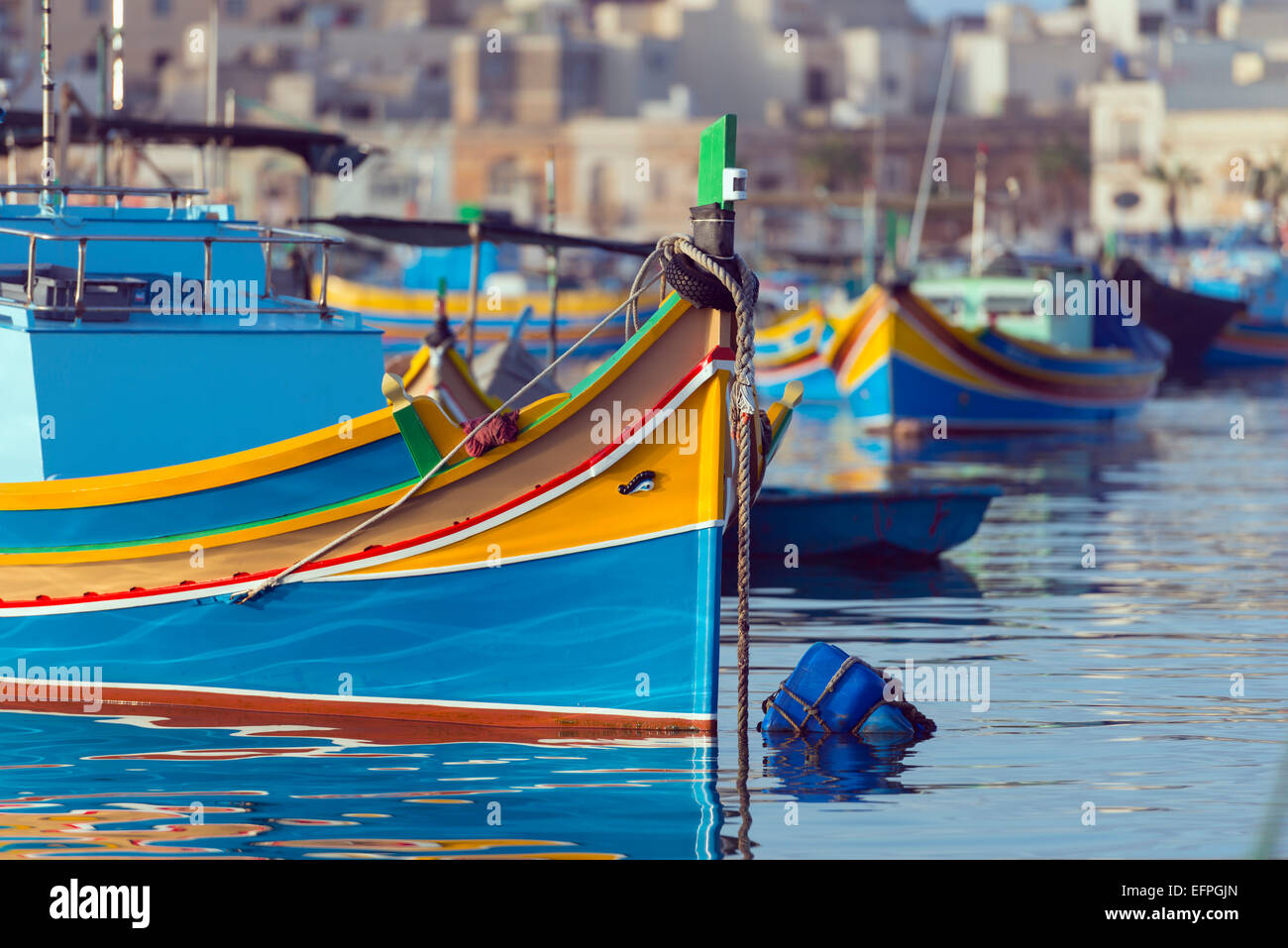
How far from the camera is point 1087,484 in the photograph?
86.3 feet

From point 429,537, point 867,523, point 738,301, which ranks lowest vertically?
point 429,537

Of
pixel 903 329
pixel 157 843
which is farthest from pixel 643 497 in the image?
pixel 903 329

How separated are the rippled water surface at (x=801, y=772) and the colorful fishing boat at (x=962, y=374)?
16.6 metres

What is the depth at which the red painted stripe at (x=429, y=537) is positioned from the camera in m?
10.7

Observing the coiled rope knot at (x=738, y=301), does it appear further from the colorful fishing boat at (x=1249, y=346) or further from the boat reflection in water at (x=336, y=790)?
the colorful fishing boat at (x=1249, y=346)

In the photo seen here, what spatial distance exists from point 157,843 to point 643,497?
110 inches

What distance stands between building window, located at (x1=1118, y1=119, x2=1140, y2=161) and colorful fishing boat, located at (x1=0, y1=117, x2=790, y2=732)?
95.3 metres

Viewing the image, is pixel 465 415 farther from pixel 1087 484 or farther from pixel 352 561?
pixel 1087 484

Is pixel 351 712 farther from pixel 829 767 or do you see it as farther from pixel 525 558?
pixel 829 767

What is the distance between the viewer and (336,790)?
10.3 metres

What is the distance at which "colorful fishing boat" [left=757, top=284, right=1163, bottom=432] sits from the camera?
3291 centimetres

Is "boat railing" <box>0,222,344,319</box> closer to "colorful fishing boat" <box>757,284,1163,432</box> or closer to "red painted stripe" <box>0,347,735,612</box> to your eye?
"red painted stripe" <box>0,347,735,612</box>

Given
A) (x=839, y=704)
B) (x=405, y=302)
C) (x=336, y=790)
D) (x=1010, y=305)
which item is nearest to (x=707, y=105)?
(x=405, y=302)

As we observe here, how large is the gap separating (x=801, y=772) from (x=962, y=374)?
23.0 meters
